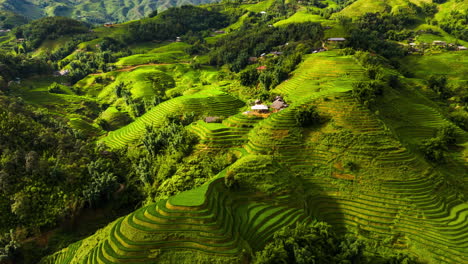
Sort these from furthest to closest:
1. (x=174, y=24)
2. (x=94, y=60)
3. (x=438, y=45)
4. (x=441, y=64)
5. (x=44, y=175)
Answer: (x=174, y=24) → (x=94, y=60) → (x=438, y=45) → (x=441, y=64) → (x=44, y=175)

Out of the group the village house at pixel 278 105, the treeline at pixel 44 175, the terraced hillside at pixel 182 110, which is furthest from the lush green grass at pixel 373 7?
the treeline at pixel 44 175

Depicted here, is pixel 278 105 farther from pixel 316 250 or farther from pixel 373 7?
pixel 373 7

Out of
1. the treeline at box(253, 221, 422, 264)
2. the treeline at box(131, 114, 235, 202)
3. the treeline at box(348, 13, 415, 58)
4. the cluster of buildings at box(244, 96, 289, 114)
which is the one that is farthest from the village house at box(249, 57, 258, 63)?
the treeline at box(253, 221, 422, 264)

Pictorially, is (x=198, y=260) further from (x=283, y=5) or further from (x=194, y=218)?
(x=283, y=5)

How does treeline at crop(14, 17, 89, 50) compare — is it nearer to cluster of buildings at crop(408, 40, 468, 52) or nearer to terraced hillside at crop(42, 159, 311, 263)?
terraced hillside at crop(42, 159, 311, 263)

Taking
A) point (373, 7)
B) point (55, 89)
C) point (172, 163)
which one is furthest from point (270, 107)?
point (373, 7)
